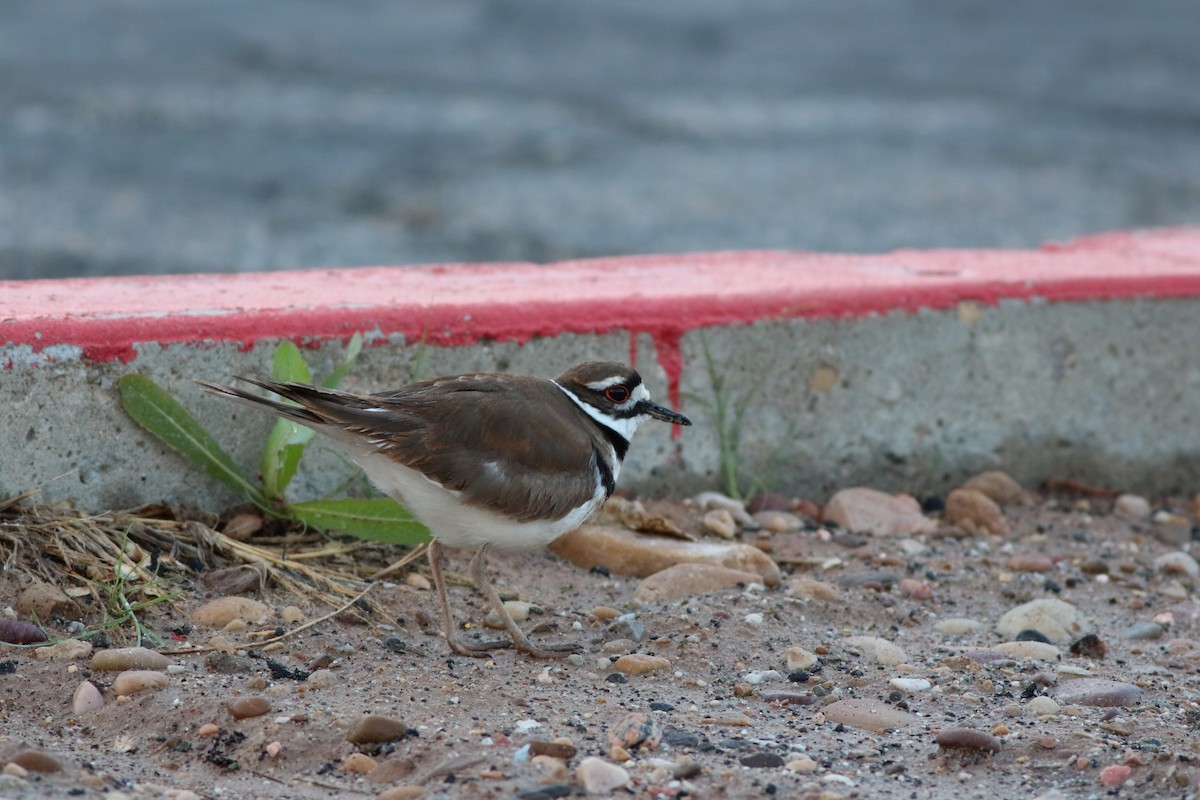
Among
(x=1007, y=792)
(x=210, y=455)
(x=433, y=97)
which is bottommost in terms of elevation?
(x=1007, y=792)

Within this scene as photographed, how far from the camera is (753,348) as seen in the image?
17.5ft

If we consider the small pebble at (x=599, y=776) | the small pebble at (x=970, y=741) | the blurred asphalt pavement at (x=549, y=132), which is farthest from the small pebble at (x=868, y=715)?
the blurred asphalt pavement at (x=549, y=132)

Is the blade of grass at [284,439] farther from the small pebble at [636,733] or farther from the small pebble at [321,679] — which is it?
the small pebble at [636,733]

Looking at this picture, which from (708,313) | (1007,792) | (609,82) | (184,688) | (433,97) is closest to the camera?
(1007,792)

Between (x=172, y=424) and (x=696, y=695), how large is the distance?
1674 mm

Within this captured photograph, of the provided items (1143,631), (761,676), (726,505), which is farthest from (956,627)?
(726,505)

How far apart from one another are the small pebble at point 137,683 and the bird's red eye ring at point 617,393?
1492mm

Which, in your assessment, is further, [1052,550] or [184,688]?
[1052,550]

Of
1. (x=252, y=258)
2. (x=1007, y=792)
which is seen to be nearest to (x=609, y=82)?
(x=252, y=258)

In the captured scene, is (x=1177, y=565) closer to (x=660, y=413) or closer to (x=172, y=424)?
(x=660, y=413)

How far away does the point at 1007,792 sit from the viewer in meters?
3.29

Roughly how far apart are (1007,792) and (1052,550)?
212cm

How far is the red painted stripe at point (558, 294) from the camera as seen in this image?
4484 millimetres

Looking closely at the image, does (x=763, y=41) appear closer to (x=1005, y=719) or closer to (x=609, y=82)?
(x=609, y=82)
